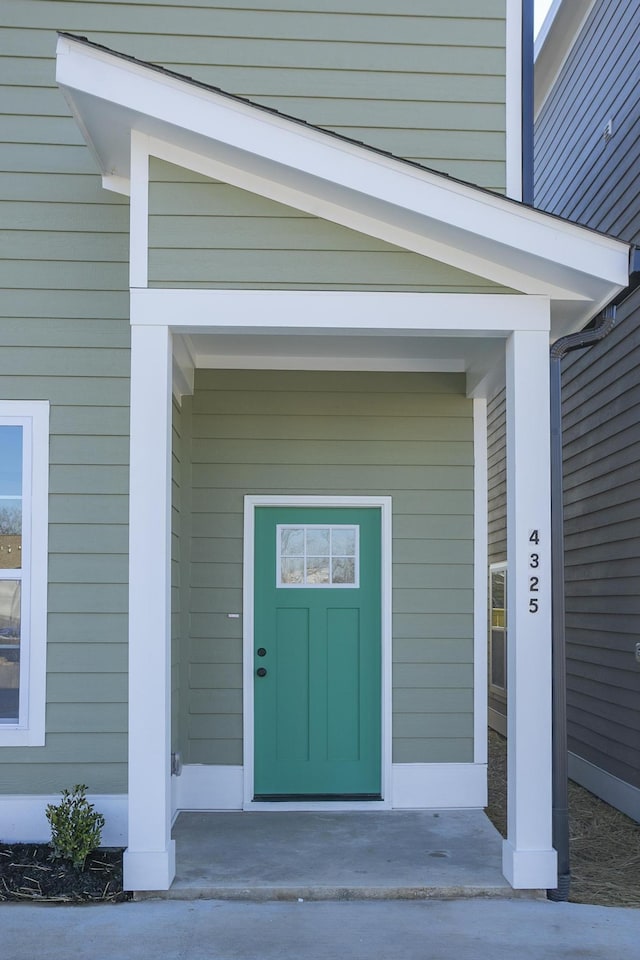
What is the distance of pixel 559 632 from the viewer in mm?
4781

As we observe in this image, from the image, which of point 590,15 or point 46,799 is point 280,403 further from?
point 590,15

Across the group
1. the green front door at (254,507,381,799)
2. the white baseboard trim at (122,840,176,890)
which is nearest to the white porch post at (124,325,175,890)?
Answer: the white baseboard trim at (122,840,176,890)

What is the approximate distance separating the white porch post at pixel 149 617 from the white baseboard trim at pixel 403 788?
4.91ft

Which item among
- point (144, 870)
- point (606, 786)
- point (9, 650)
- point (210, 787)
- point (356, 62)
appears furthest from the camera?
point (606, 786)

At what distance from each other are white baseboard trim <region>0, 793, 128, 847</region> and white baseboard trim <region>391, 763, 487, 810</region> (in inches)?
73.9

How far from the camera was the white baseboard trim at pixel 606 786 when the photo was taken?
641cm

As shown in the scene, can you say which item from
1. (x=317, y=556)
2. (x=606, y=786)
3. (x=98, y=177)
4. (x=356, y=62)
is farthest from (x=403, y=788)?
(x=356, y=62)

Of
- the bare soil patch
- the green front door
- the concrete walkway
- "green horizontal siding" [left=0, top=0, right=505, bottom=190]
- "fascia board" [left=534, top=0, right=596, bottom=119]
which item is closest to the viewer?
the concrete walkway

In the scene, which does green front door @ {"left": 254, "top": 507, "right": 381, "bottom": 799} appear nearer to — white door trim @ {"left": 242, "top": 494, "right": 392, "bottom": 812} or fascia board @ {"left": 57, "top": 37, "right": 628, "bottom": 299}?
white door trim @ {"left": 242, "top": 494, "right": 392, "bottom": 812}

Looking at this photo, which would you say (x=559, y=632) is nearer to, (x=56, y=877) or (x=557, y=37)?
(x=56, y=877)

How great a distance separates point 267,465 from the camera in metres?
6.43

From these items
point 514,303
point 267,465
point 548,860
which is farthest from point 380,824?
point 514,303

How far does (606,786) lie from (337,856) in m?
2.70

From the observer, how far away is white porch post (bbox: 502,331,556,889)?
4.58 metres
